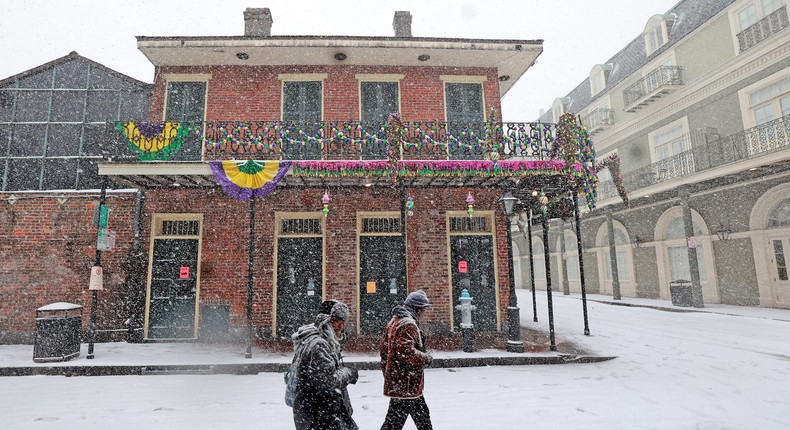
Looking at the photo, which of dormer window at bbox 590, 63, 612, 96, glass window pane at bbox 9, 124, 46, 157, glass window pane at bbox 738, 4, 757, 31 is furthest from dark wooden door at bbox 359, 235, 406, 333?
dormer window at bbox 590, 63, 612, 96

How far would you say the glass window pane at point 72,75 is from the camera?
10.3 metres

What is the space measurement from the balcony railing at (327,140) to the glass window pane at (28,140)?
1915mm

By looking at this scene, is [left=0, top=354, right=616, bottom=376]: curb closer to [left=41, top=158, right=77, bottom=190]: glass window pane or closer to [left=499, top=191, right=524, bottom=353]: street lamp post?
[left=499, top=191, right=524, bottom=353]: street lamp post

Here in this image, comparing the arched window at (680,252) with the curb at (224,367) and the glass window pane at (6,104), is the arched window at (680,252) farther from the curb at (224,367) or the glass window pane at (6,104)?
the glass window pane at (6,104)

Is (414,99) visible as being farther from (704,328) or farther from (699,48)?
(699,48)

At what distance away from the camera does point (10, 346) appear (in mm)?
8695

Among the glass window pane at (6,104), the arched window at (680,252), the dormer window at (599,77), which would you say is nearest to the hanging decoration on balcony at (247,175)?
the glass window pane at (6,104)

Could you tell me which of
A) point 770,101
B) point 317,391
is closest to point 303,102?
point 317,391

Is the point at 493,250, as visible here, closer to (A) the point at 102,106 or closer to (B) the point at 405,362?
(B) the point at 405,362

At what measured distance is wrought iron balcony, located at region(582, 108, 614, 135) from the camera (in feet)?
Result: 71.7

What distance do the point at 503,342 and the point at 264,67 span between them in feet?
29.6

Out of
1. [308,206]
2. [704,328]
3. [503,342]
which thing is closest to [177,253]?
[308,206]

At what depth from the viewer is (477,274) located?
10.2m

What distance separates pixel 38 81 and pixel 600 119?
2387cm
